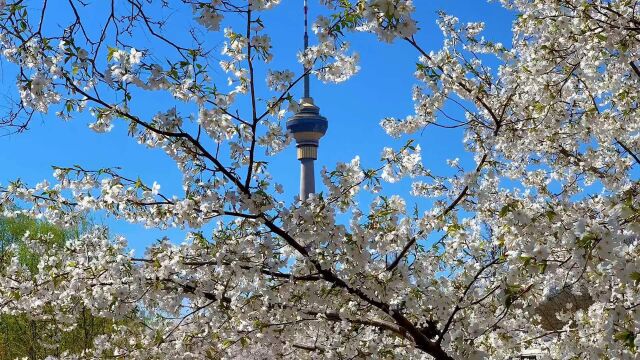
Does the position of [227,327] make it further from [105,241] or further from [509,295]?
[509,295]

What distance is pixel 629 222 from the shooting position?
14.4 feet

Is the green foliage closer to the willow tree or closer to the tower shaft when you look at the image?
the willow tree

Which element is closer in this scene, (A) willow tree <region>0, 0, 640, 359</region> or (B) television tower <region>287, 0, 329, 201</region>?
(A) willow tree <region>0, 0, 640, 359</region>

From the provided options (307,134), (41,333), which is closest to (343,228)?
(41,333)

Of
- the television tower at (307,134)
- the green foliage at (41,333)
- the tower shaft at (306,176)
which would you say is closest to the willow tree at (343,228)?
the green foliage at (41,333)

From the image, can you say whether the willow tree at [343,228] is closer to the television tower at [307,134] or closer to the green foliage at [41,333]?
the green foliage at [41,333]

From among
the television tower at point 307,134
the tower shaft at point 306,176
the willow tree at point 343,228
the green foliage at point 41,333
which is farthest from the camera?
the tower shaft at point 306,176

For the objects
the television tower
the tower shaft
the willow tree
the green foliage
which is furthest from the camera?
the tower shaft

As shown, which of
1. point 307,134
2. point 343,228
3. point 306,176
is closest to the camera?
point 343,228

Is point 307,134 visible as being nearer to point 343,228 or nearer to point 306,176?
point 306,176

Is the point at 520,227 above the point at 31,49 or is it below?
below

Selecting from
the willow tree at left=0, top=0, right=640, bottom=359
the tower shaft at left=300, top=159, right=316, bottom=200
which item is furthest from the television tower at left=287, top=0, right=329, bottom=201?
the willow tree at left=0, top=0, right=640, bottom=359

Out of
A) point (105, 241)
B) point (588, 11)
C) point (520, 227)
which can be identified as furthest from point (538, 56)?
point (105, 241)

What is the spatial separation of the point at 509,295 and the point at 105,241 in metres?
3.71
